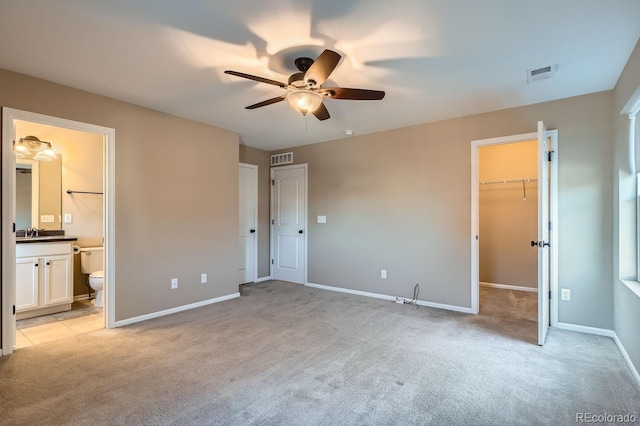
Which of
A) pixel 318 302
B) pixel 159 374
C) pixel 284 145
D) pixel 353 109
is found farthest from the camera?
pixel 284 145

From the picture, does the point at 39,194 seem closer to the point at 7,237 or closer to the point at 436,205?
the point at 7,237

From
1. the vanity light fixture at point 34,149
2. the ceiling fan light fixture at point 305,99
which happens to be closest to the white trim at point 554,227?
the ceiling fan light fixture at point 305,99

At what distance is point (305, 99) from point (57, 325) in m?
3.63

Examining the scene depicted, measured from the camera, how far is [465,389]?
7.05ft

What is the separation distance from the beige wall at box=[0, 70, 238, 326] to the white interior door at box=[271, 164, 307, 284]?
3.93ft

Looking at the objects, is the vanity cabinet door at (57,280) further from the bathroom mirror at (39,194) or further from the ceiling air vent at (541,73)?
the ceiling air vent at (541,73)

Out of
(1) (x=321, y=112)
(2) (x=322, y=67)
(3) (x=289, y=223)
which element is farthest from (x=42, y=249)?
(2) (x=322, y=67)

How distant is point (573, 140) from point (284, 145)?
398cm

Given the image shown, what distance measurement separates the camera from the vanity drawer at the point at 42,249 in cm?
357

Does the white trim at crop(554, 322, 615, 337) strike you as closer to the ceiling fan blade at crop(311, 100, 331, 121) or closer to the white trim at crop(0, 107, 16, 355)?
the ceiling fan blade at crop(311, 100, 331, 121)

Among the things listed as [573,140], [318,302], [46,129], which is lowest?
[318,302]

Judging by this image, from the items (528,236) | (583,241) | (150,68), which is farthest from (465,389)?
(528,236)

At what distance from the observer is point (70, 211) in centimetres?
454

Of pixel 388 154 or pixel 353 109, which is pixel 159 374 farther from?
pixel 388 154
